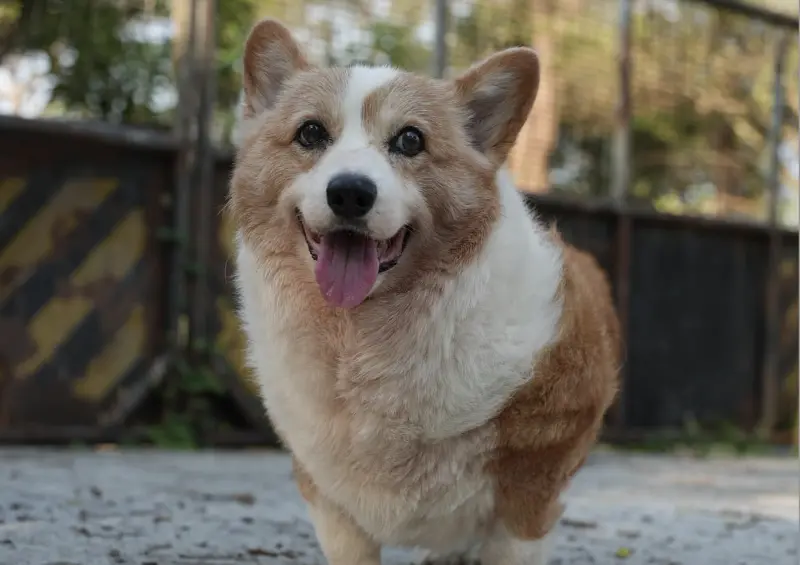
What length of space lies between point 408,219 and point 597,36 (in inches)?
224

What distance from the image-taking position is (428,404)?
8.66 feet

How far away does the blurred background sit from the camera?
5.78 metres

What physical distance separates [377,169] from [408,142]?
0.25 metres

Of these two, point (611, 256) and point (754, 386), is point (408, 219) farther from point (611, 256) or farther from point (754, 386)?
point (754, 386)

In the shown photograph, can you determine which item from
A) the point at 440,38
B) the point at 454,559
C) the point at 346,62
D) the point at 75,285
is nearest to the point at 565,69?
the point at 440,38

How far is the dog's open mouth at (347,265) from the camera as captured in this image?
2607mm

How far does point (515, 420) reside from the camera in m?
2.67

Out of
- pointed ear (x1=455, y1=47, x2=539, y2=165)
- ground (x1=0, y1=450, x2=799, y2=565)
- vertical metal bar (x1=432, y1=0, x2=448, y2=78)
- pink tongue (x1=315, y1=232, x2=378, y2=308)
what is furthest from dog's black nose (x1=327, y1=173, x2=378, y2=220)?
vertical metal bar (x1=432, y1=0, x2=448, y2=78)

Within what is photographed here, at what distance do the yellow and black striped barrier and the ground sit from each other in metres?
0.42

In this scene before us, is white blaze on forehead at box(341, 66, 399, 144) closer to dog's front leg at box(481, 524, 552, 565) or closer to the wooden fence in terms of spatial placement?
dog's front leg at box(481, 524, 552, 565)

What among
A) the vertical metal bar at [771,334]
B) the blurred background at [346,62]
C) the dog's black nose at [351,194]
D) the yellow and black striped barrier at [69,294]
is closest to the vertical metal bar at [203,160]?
the blurred background at [346,62]

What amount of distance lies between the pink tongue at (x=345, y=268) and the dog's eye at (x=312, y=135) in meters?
0.31

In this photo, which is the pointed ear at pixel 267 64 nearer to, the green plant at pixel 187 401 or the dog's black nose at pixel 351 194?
the dog's black nose at pixel 351 194

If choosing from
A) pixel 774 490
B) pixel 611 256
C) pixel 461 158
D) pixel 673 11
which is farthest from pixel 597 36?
pixel 461 158
